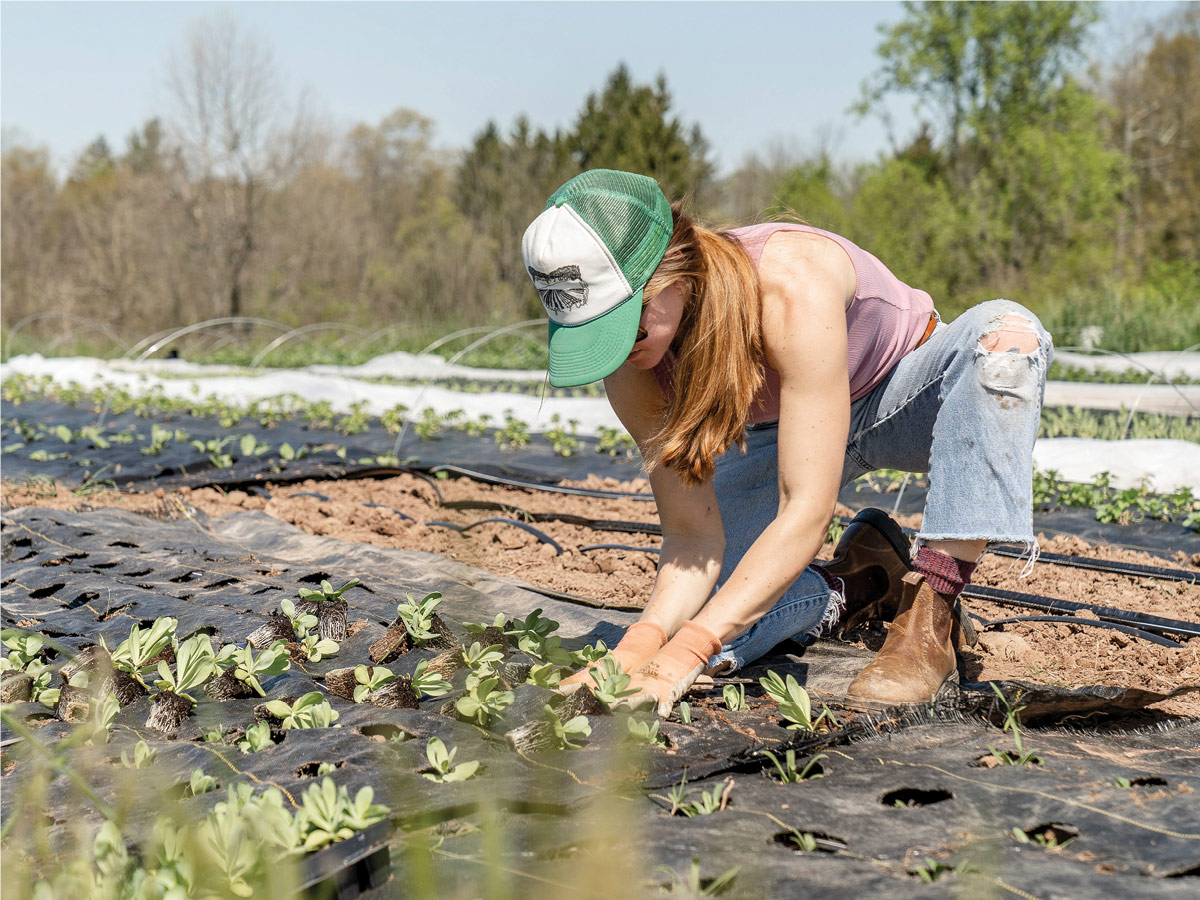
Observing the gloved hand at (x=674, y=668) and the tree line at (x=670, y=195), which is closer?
the gloved hand at (x=674, y=668)

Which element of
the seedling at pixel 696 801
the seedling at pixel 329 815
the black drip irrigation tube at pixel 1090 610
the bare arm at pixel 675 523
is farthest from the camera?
the black drip irrigation tube at pixel 1090 610

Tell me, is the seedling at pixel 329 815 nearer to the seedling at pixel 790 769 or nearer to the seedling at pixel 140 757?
the seedling at pixel 140 757

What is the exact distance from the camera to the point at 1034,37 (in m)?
19.8

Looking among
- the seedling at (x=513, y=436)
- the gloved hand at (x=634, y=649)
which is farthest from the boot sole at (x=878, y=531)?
the seedling at (x=513, y=436)

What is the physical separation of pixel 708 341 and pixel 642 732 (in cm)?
70

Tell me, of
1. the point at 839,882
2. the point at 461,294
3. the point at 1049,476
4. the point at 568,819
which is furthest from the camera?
the point at 461,294

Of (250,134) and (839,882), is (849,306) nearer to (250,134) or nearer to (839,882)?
(839,882)

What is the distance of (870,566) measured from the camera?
2.34 m

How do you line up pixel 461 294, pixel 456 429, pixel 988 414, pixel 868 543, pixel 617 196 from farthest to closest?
pixel 461 294 < pixel 456 429 < pixel 868 543 < pixel 988 414 < pixel 617 196

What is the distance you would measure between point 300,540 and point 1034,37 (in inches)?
839

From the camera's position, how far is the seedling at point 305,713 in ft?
5.04

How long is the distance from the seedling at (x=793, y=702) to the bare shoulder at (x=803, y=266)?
70 cm

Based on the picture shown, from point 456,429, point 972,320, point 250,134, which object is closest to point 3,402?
point 456,429

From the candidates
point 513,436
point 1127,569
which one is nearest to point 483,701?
point 1127,569
